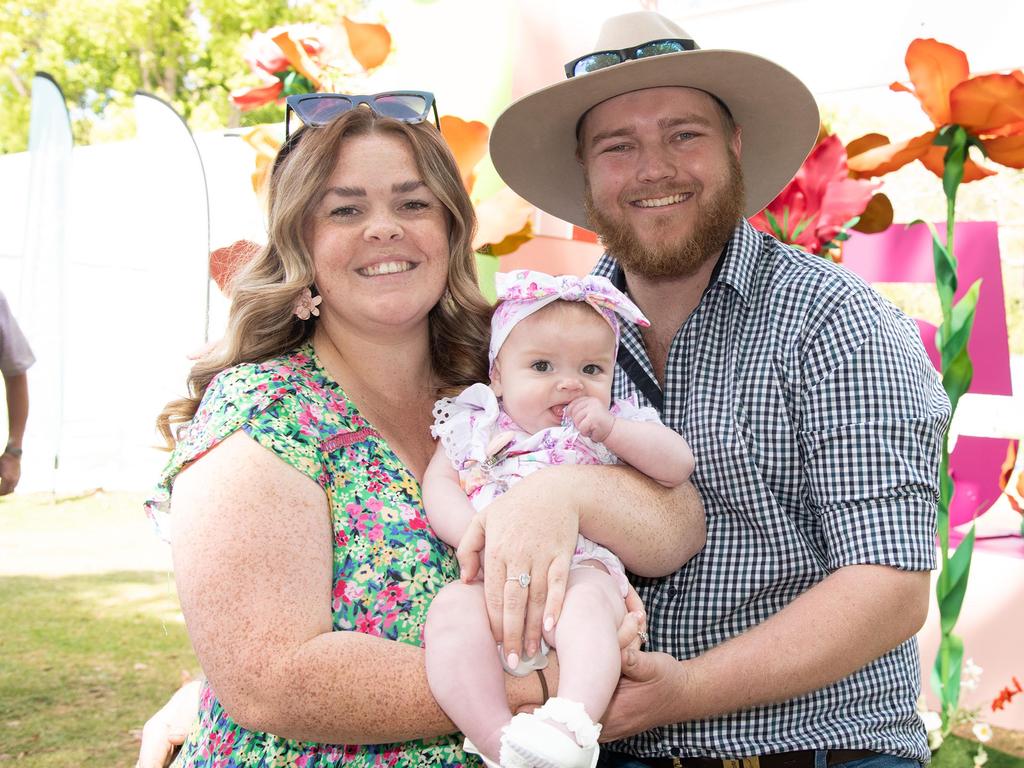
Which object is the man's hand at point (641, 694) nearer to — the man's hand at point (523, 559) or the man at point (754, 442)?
the man at point (754, 442)

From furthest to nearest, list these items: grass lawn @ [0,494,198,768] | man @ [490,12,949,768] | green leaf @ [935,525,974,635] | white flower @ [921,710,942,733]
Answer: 1. grass lawn @ [0,494,198,768]
2. white flower @ [921,710,942,733]
3. green leaf @ [935,525,974,635]
4. man @ [490,12,949,768]

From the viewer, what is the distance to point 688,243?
8.34ft

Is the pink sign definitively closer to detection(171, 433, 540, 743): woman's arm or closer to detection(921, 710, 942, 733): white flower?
detection(921, 710, 942, 733): white flower

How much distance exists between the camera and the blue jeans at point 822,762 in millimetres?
2188

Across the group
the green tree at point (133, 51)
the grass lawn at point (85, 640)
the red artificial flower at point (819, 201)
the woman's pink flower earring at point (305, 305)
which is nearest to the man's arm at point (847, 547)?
the woman's pink flower earring at point (305, 305)

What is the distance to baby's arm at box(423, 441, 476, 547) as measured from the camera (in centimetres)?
207

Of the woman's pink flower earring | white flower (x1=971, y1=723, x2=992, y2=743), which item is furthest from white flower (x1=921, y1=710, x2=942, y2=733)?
the woman's pink flower earring

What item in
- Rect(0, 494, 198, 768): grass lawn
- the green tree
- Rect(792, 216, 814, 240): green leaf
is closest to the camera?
Rect(792, 216, 814, 240): green leaf

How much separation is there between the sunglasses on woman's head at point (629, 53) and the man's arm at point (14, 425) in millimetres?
5994

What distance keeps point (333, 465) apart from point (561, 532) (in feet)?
1.68

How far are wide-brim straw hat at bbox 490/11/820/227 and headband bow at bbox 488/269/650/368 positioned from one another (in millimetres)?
646

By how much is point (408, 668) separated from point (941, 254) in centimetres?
253

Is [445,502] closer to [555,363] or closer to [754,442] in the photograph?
[555,363]

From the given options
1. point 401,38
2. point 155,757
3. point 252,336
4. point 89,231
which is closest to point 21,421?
point 89,231
